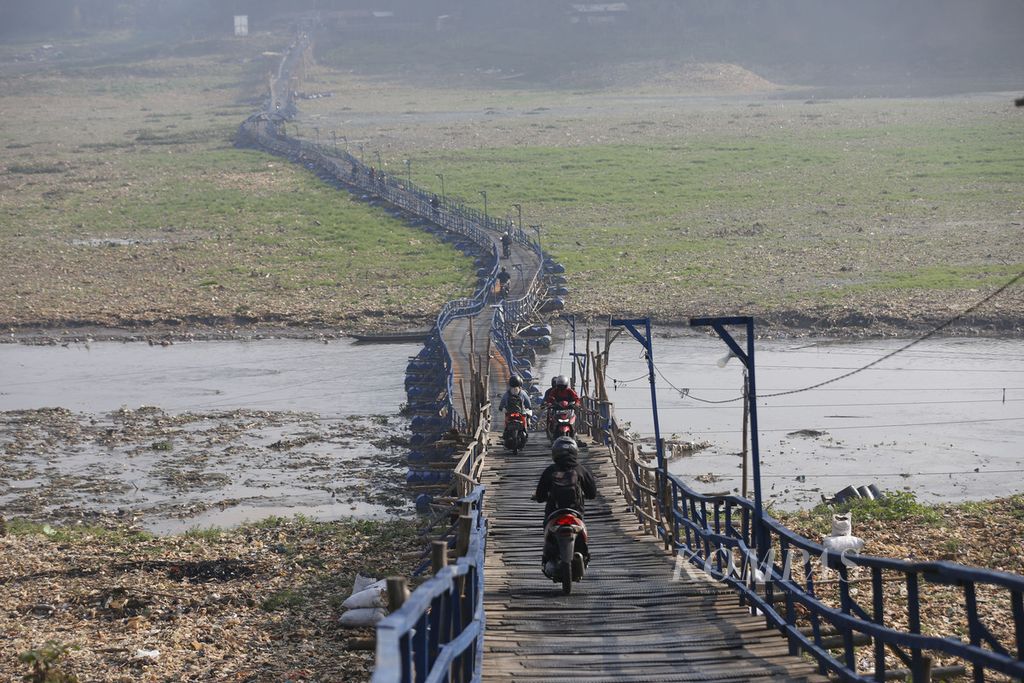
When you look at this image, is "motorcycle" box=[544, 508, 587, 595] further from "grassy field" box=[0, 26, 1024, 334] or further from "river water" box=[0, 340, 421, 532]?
"grassy field" box=[0, 26, 1024, 334]

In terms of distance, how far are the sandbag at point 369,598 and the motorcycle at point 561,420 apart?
497 cm

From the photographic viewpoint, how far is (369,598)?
55.8 feet

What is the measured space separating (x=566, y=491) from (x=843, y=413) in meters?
20.0

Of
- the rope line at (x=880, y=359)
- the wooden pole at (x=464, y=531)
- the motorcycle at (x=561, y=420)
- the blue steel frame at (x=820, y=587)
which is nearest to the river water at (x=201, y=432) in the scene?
the motorcycle at (x=561, y=420)

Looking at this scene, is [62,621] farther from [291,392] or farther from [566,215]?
[566,215]

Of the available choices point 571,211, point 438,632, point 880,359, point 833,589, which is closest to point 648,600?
point 438,632

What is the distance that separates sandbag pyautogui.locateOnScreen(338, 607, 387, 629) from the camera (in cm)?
1677

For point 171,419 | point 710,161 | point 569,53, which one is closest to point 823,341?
point 171,419

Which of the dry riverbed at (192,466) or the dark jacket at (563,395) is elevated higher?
the dark jacket at (563,395)

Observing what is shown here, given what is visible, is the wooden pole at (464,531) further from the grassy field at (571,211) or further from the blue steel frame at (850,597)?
the grassy field at (571,211)

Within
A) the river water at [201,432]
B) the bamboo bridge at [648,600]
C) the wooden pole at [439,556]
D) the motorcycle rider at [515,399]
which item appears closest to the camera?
the bamboo bridge at [648,600]

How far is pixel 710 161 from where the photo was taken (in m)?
76.6

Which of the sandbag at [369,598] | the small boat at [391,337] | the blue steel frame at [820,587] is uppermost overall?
the blue steel frame at [820,587]

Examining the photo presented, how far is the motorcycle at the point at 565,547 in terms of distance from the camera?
1313 centimetres
